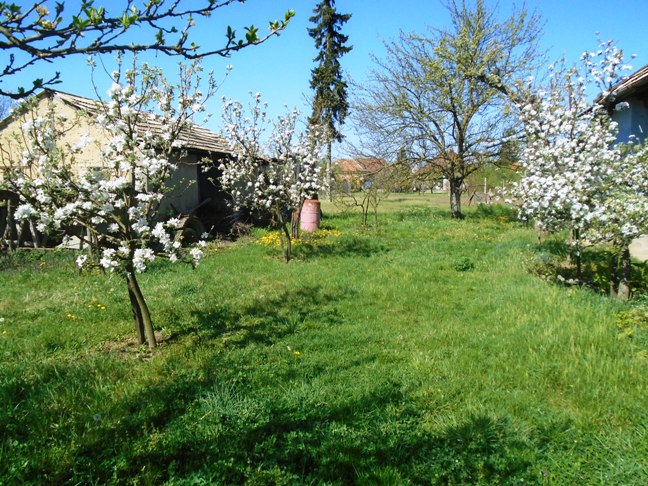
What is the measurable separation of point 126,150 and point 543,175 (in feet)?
20.5

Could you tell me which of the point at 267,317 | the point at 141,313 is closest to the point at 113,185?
the point at 141,313

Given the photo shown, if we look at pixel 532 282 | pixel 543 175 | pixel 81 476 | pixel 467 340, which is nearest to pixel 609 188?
pixel 543 175

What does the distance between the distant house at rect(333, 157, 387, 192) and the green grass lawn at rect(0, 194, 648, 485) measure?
1078 cm

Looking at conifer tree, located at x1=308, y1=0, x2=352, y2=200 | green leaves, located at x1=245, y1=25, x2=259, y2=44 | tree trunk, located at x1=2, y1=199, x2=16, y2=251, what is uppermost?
conifer tree, located at x1=308, y1=0, x2=352, y2=200

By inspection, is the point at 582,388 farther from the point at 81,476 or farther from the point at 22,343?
the point at 22,343

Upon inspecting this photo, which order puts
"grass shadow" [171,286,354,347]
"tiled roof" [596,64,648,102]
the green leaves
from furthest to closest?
"tiled roof" [596,64,648,102], "grass shadow" [171,286,354,347], the green leaves

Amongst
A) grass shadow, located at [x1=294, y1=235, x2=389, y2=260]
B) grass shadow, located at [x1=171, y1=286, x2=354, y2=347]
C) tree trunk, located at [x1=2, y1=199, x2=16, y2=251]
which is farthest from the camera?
grass shadow, located at [x1=294, y1=235, x2=389, y2=260]

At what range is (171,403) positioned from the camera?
150 inches

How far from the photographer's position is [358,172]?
62.5ft

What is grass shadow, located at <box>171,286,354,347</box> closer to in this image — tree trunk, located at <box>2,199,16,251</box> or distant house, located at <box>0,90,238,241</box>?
tree trunk, located at <box>2,199,16,251</box>

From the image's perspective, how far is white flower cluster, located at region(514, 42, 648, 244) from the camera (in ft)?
19.9

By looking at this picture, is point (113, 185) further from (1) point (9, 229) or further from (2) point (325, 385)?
(1) point (9, 229)

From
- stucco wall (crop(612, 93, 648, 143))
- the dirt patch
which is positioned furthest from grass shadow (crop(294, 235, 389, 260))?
stucco wall (crop(612, 93, 648, 143))

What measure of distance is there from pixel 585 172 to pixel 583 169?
0.38 feet
